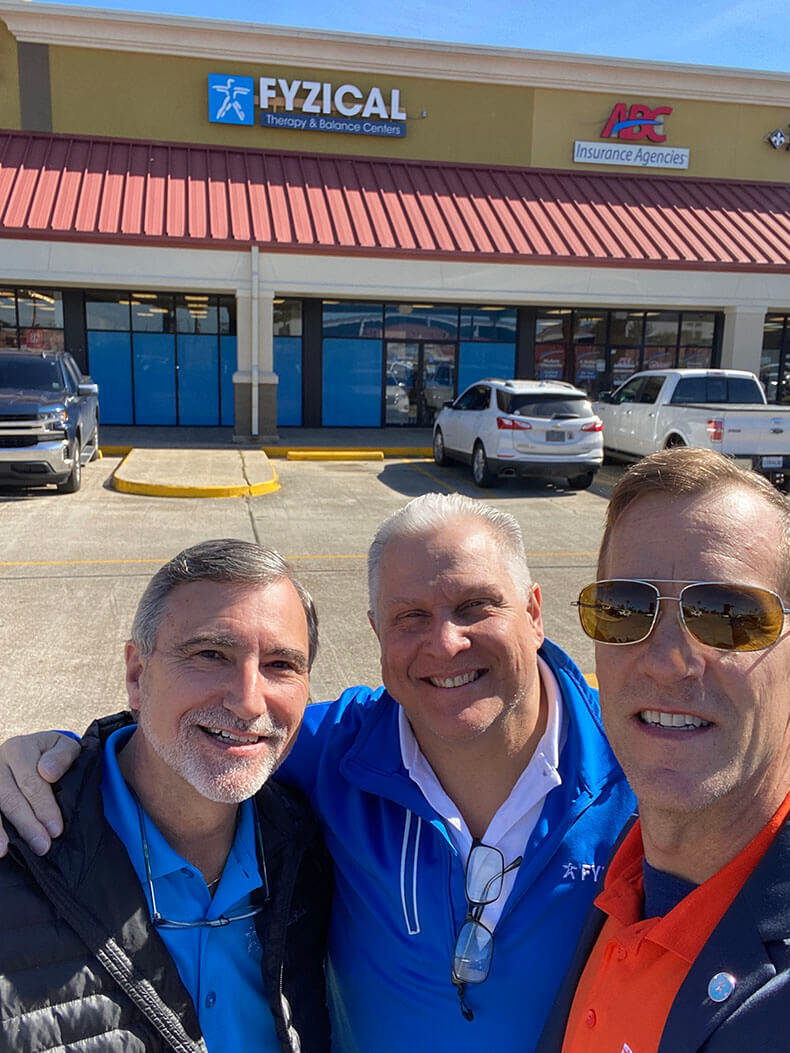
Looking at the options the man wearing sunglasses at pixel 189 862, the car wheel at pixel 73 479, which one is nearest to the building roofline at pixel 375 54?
the car wheel at pixel 73 479

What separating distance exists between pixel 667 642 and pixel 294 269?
17134 mm

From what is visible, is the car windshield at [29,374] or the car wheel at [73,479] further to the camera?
the car windshield at [29,374]

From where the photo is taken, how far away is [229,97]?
20406 millimetres

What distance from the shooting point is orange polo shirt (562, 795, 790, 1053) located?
142 cm

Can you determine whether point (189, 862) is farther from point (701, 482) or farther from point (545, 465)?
point (545, 465)

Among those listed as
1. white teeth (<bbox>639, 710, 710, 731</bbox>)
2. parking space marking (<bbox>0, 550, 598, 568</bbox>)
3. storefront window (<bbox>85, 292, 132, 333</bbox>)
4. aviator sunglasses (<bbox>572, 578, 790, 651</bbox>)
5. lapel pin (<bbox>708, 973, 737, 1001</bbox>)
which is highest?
storefront window (<bbox>85, 292, 132, 333</bbox>)

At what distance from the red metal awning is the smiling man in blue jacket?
52.9 ft

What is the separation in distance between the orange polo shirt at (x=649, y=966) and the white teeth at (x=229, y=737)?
93 centimetres

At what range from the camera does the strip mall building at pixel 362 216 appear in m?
17.6

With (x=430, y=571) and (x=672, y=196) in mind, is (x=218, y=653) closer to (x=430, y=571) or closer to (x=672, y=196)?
(x=430, y=571)

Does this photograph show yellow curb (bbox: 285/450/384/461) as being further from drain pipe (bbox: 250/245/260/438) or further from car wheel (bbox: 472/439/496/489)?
car wheel (bbox: 472/439/496/489)

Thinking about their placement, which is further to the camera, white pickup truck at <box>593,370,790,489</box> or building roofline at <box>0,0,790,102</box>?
building roofline at <box>0,0,790,102</box>

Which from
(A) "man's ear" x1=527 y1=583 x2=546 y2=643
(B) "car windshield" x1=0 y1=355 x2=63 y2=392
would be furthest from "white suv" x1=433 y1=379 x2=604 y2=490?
(A) "man's ear" x1=527 y1=583 x2=546 y2=643

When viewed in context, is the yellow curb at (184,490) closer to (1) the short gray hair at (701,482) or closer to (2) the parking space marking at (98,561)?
(2) the parking space marking at (98,561)
